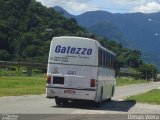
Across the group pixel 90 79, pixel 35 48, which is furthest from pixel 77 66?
pixel 35 48

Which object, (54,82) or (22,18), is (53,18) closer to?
(22,18)

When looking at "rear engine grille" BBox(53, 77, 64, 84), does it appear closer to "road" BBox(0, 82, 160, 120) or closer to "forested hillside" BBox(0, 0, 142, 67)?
"road" BBox(0, 82, 160, 120)

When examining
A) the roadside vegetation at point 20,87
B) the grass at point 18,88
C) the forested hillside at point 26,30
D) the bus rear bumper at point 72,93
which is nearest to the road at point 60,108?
the bus rear bumper at point 72,93

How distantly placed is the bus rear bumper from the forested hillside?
94.1m

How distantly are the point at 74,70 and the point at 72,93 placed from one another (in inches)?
43.8

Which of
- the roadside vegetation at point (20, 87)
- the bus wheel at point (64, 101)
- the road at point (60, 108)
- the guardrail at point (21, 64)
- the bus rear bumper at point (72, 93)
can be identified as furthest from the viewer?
the guardrail at point (21, 64)

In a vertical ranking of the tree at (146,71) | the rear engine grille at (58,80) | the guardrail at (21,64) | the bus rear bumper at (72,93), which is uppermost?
the rear engine grille at (58,80)

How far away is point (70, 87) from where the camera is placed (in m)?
24.5

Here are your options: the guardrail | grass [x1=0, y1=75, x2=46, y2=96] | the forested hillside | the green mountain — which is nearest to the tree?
the forested hillside

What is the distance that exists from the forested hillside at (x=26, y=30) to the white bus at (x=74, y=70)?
9343 cm

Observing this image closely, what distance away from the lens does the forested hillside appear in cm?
12375

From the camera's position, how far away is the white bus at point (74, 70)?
80.5 ft

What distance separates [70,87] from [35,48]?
333ft

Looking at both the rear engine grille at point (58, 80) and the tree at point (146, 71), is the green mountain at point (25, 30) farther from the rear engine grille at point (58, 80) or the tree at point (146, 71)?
the rear engine grille at point (58, 80)
